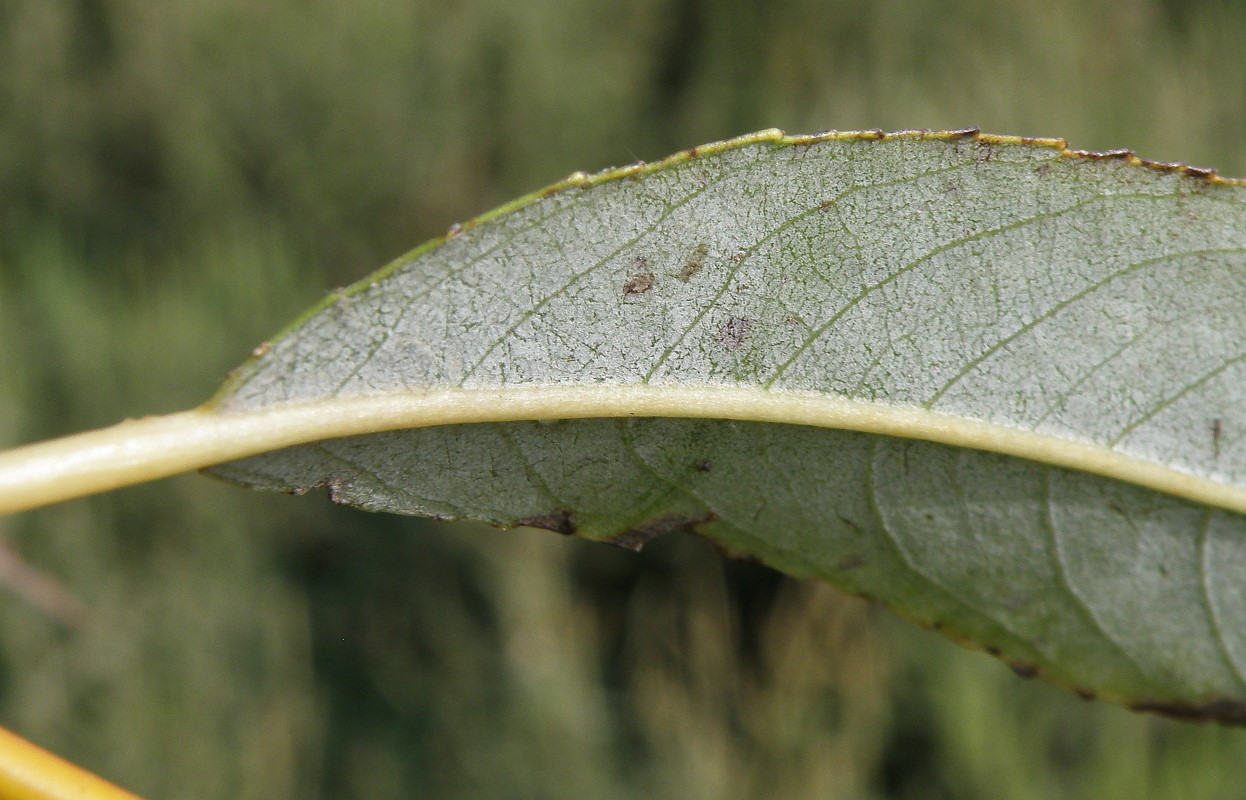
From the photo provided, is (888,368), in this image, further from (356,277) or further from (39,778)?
(356,277)

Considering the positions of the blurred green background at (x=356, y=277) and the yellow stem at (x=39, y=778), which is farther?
the blurred green background at (x=356, y=277)

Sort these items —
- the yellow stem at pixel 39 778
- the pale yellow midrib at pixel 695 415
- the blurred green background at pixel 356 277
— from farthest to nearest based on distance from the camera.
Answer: the blurred green background at pixel 356 277 < the pale yellow midrib at pixel 695 415 < the yellow stem at pixel 39 778

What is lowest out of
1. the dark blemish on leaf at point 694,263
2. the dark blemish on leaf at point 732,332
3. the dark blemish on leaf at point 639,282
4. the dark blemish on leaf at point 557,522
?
the dark blemish on leaf at point 557,522

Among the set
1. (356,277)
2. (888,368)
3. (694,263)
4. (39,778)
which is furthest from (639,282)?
(356,277)

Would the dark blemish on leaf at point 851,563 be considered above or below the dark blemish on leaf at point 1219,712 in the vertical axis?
above

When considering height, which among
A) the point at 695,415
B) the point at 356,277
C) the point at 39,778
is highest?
the point at 356,277

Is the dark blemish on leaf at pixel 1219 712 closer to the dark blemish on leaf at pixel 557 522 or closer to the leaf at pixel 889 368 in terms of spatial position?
the leaf at pixel 889 368

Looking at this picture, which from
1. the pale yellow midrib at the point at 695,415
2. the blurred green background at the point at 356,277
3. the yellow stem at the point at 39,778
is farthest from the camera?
the blurred green background at the point at 356,277

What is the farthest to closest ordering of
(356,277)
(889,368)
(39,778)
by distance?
(356,277) → (889,368) → (39,778)

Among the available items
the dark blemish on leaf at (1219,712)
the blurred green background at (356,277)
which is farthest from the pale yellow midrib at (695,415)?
the blurred green background at (356,277)

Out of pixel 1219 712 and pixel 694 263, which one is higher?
pixel 694 263
